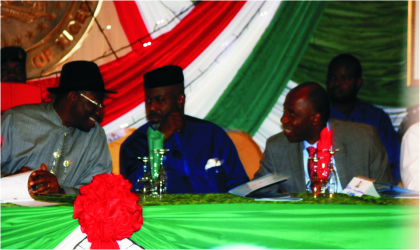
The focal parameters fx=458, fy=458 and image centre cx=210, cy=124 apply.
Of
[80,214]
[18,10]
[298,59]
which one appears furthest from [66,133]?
[298,59]

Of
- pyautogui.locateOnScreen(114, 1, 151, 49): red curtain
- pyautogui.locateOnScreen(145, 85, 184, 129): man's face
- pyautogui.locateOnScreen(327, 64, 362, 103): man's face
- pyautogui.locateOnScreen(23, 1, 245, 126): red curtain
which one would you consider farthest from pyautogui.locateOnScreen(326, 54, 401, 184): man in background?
pyautogui.locateOnScreen(114, 1, 151, 49): red curtain

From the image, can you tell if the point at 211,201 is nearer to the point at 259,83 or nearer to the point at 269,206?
the point at 269,206

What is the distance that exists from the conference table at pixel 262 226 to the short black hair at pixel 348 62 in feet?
8.84

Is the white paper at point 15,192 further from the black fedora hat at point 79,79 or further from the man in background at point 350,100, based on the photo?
the man in background at point 350,100

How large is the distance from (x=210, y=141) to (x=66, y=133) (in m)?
1.12

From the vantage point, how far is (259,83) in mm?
4668

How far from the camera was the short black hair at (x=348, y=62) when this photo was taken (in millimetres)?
4582

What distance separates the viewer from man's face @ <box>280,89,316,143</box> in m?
3.31

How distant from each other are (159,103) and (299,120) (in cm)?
109

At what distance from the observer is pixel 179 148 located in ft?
12.0

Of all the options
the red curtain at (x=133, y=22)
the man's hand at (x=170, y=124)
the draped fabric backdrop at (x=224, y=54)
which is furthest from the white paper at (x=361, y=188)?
the red curtain at (x=133, y=22)

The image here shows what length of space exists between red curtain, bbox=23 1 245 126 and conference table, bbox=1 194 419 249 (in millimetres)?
2545

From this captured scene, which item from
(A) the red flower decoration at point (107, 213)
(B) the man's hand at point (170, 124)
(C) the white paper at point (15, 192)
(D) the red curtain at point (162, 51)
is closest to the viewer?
(A) the red flower decoration at point (107, 213)

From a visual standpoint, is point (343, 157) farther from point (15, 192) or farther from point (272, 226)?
point (15, 192)
